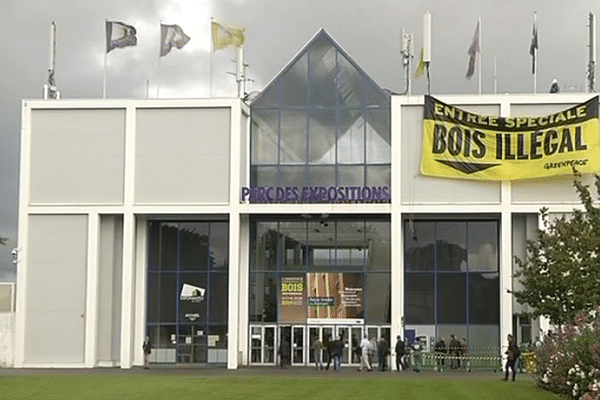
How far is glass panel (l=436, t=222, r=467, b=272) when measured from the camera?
2202 inches

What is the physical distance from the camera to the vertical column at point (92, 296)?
2143 inches

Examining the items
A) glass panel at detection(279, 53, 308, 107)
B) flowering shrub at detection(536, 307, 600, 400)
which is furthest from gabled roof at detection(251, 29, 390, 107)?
flowering shrub at detection(536, 307, 600, 400)

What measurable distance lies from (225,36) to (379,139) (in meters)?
9.51

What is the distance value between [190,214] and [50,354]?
9.67m

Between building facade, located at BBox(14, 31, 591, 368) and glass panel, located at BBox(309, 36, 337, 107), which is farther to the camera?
glass panel, located at BBox(309, 36, 337, 107)

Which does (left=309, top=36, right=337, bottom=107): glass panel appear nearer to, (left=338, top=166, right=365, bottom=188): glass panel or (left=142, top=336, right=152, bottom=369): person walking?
(left=338, top=166, right=365, bottom=188): glass panel

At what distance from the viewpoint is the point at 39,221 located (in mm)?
55656

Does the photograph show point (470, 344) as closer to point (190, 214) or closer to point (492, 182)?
point (492, 182)

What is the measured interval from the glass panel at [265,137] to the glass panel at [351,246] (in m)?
5.11

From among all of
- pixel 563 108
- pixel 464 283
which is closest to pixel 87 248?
pixel 464 283

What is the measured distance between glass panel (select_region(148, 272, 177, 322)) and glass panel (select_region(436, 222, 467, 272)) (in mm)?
13560

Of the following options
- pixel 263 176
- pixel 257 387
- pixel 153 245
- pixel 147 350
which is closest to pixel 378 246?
pixel 263 176

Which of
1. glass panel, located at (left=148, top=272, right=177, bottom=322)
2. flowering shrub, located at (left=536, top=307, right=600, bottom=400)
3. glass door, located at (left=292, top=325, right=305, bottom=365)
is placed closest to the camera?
flowering shrub, located at (left=536, top=307, right=600, bottom=400)

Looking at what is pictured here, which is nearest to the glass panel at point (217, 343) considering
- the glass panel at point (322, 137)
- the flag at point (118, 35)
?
the glass panel at point (322, 137)
